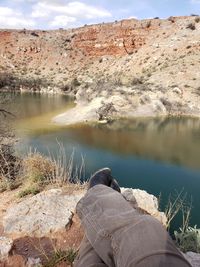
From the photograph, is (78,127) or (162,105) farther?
(162,105)

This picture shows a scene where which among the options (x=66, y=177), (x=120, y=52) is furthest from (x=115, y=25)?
(x=66, y=177)

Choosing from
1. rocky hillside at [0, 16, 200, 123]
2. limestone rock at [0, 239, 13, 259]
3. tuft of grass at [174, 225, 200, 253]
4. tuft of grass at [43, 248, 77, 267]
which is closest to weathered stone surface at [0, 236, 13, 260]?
limestone rock at [0, 239, 13, 259]

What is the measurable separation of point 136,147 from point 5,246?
15753 millimetres

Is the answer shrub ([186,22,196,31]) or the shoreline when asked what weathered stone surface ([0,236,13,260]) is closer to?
the shoreline

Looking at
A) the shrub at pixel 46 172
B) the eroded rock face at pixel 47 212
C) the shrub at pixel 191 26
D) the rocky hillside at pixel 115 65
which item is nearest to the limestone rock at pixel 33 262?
the eroded rock face at pixel 47 212

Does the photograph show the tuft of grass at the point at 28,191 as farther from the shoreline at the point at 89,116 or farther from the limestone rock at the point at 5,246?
the shoreline at the point at 89,116

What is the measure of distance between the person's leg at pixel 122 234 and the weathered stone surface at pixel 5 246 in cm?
177

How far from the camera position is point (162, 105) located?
28.3 meters

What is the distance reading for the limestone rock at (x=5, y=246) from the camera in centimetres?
426

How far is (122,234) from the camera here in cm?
233

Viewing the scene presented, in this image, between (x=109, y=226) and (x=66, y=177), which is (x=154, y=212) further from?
(x=109, y=226)

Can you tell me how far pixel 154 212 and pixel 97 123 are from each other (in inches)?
768

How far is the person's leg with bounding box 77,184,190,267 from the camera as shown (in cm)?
208

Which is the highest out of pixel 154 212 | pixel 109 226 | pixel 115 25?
pixel 115 25
